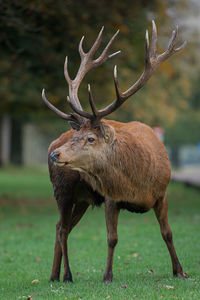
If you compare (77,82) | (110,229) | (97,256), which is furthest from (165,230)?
(97,256)

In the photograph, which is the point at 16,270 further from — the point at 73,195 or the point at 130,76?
the point at 130,76

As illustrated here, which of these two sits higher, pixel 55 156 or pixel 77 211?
pixel 55 156

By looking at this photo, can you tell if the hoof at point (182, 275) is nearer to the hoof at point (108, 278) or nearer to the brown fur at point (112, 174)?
the brown fur at point (112, 174)

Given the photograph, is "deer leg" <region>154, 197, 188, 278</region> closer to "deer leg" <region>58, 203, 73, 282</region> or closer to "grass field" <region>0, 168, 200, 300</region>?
"grass field" <region>0, 168, 200, 300</region>

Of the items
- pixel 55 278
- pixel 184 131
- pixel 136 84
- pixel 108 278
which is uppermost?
pixel 136 84

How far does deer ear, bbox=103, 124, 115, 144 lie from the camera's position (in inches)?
293

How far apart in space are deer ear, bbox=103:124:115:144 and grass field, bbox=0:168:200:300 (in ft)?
5.63

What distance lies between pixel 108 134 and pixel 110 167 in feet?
1.30

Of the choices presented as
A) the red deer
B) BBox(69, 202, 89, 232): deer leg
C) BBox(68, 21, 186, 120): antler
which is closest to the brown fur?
the red deer

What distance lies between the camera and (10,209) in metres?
18.1

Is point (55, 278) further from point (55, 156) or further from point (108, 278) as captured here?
point (55, 156)

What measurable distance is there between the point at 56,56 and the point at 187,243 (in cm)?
705

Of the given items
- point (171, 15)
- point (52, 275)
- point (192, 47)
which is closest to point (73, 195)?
point (52, 275)

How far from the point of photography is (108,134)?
7438 mm
